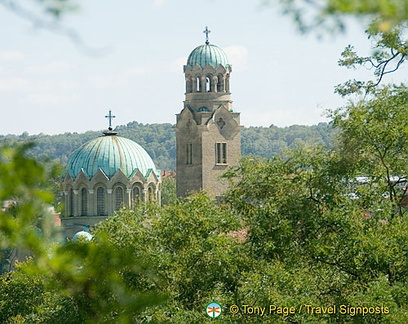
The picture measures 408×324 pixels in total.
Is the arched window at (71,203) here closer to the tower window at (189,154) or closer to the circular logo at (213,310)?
the tower window at (189,154)

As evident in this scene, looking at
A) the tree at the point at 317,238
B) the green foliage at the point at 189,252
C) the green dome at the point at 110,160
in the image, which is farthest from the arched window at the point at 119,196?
the tree at the point at 317,238

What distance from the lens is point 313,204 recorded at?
15.3m

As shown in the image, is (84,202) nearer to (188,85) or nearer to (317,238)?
(188,85)

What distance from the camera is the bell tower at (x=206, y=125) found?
5466 centimetres

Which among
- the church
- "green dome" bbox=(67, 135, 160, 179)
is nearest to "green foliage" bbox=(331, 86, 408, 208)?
the church

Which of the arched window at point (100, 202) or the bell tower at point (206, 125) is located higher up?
the bell tower at point (206, 125)

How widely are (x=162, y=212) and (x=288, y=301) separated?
22.5 feet

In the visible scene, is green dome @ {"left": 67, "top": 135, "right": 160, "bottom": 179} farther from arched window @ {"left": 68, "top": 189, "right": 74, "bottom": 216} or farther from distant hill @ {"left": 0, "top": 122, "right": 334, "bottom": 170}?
distant hill @ {"left": 0, "top": 122, "right": 334, "bottom": 170}

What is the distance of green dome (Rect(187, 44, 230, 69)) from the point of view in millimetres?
54125

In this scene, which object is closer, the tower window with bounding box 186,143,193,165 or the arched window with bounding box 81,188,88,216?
the arched window with bounding box 81,188,88,216

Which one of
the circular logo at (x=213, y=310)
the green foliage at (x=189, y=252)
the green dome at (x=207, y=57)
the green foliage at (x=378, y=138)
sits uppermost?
Result: the green dome at (x=207, y=57)

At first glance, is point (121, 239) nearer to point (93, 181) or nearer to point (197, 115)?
point (93, 181)

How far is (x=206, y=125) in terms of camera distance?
5594 cm

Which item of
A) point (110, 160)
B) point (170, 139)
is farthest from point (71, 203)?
point (170, 139)
